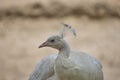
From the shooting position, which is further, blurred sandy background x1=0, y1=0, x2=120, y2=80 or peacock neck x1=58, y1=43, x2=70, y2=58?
blurred sandy background x1=0, y1=0, x2=120, y2=80

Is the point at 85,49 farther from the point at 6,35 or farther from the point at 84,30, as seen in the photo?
the point at 6,35

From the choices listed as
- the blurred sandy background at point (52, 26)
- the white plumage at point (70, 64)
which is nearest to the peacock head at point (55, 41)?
the white plumage at point (70, 64)

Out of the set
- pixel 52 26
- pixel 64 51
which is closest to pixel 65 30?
pixel 64 51

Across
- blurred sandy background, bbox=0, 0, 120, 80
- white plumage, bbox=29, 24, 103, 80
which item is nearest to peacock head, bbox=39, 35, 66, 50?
white plumage, bbox=29, 24, 103, 80

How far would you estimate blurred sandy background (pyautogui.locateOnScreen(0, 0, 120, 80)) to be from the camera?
4609mm

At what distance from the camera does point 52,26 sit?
4.83 meters

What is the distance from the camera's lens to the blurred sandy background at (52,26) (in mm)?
4609

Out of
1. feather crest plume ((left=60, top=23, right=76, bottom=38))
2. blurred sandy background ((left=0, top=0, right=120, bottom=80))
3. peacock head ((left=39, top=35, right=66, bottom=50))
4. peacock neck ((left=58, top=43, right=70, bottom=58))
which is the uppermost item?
feather crest plume ((left=60, top=23, right=76, bottom=38))

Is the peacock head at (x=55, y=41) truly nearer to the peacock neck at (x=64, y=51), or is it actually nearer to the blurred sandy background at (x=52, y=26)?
the peacock neck at (x=64, y=51)

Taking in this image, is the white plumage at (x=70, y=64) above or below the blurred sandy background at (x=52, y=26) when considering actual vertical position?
above

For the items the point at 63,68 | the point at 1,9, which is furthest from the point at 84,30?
the point at 63,68

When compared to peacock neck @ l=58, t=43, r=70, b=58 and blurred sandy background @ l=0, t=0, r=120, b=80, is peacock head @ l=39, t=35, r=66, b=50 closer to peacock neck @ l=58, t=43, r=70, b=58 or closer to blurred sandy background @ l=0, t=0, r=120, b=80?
peacock neck @ l=58, t=43, r=70, b=58

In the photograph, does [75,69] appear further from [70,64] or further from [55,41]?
[55,41]

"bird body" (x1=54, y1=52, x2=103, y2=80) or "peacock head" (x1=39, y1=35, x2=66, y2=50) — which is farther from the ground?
"peacock head" (x1=39, y1=35, x2=66, y2=50)
